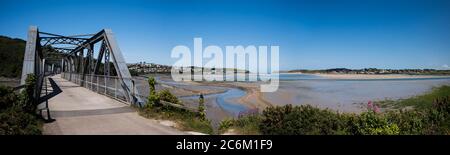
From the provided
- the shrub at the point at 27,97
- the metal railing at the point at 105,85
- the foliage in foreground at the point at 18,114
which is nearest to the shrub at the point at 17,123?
the foliage in foreground at the point at 18,114

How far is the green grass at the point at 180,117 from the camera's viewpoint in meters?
7.37

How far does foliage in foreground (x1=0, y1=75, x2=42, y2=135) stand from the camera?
5.40 m

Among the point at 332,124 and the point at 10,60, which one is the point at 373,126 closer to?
the point at 332,124

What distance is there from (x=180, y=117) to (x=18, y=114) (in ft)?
13.2

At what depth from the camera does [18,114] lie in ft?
20.2

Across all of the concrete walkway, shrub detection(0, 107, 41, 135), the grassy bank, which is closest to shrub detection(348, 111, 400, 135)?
the grassy bank

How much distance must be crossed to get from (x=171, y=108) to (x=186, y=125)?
5.92 feet

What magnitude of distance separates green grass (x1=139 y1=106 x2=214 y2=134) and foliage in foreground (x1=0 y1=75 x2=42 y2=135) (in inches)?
117

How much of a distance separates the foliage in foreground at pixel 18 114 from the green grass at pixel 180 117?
117 inches

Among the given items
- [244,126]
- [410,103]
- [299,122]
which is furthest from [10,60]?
[410,103]

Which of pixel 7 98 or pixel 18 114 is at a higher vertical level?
pixel 7 98

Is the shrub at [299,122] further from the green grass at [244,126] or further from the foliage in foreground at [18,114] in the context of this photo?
the foliage in foreground at [18,114]

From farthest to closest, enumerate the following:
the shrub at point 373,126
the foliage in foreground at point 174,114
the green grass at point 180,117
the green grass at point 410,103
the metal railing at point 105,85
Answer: the green grass at point 410,103, the metal railing at point 105,85, the foliage in foreground at point 174,114, the green grass at point 180,117, the shrub at point 373,126
